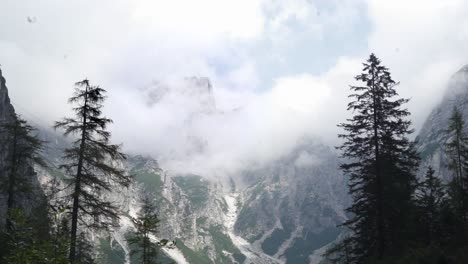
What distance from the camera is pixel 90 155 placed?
840 inches

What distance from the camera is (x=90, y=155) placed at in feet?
70.0

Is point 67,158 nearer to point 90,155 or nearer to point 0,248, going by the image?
point 90,155

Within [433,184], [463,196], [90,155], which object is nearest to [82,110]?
[90,155]

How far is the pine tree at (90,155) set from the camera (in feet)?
68.8

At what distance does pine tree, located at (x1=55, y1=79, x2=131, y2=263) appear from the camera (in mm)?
20984

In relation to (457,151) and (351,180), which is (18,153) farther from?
(457,151)

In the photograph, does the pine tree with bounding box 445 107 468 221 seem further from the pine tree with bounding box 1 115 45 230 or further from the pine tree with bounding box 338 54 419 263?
the pine tree with bounding box 1 115 45 230

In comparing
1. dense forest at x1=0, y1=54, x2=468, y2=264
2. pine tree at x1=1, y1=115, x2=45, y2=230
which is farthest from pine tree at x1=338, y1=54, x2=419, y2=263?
pine tree at x1=1, y1=115, x2=45, y2=230

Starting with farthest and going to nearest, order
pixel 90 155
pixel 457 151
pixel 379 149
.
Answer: pixel 457 151, pixel 379 149, pixel 90 155

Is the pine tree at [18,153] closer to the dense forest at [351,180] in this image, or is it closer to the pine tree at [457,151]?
the dense forest at [351,180]

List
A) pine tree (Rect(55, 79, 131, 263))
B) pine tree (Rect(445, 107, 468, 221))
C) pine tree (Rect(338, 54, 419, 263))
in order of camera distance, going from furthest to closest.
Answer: pine tree (Rect(445, 107, 468, 221))
pine tree (Rect(338, 54, 419, 263))
pine tree (Rect(55, 79, 131, 263))

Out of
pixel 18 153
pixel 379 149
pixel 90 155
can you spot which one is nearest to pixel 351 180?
pixel 379 149

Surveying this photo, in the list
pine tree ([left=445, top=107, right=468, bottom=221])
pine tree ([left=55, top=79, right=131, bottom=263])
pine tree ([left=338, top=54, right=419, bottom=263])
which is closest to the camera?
pine tree ([left=55, top=79, right=131, bottom=263])

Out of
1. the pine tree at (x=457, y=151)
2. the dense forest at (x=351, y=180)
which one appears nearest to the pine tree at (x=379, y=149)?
the dense forest at (x=351, y=180)
